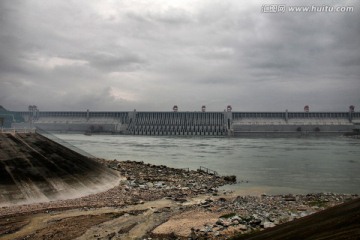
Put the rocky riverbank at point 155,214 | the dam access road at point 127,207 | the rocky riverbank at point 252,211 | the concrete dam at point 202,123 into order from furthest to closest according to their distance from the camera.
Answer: the concrete dam at point 202,123 → the rocky riverbank at point 252,211 → the rocky riverbank at point 155,214 → the dam access road at point 127,207

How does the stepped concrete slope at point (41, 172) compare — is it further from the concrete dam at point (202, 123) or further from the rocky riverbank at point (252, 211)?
the concrete dam at point (202, 123)

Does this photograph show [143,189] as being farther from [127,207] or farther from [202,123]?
[202,123]

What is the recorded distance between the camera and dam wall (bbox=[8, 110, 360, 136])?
131 meters

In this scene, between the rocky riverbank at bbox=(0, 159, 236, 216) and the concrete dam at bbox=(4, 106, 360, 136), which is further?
the concrete dam at bbox=(4, 106, 360, 136)

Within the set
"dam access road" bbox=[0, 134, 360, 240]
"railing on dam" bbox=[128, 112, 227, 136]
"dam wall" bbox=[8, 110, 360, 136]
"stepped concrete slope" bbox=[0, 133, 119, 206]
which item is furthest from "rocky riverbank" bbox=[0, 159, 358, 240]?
"railing on dam" bbox=[128, 112, 227, 136]

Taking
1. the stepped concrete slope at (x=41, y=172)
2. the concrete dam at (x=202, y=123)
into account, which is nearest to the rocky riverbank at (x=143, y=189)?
the stepped concrete slope at (x=41, y=172)

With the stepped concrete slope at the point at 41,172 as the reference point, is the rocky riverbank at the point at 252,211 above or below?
below

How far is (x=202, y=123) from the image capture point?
5546 inches

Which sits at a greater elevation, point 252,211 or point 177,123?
point 177,123

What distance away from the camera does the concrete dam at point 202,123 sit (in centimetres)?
13062

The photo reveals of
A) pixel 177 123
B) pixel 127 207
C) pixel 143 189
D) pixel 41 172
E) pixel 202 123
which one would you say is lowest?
pixel 143 189

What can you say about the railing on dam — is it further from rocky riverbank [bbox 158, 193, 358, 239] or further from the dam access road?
rocky riverbank [bbox 158, 193, 358, 239]

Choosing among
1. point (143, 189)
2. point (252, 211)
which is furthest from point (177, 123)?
point (252, 211)

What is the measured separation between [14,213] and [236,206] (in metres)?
11.3
